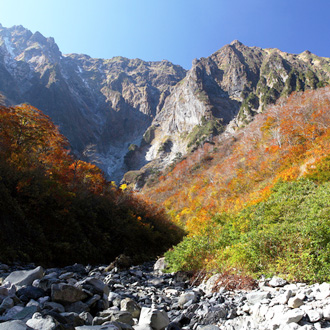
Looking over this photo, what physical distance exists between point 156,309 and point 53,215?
760 cm

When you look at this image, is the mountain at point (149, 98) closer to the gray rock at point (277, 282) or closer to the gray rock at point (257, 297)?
the gray rock at point (277, 282)

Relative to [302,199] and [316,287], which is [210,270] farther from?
[302,199]

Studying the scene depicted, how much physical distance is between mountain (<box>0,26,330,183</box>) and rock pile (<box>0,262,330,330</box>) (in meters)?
74.3

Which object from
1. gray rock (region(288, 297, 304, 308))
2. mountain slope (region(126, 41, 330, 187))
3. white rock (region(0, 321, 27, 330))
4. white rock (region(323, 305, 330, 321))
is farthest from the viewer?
mountain slope (region(126, 41, 330, 187))

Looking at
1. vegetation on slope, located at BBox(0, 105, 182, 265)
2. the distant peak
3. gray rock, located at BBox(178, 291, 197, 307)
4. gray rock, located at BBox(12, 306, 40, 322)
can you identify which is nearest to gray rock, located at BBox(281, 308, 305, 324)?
gray rock, located at BBox(178, 291, 197, 307)

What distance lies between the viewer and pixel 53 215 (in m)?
9.80

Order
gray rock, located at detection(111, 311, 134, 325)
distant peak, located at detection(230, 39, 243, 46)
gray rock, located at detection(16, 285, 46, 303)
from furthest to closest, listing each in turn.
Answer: distant peak, located at detection(230, 39, 243, 46)
gray rock, located at detection(16, 285, 46, 303)
gray rock, located at detection(111, 311, 134, 325)

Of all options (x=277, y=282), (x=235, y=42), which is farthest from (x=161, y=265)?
(x=235, y=42)

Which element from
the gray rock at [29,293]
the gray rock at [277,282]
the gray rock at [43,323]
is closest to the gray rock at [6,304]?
the gray rock at [29,293]

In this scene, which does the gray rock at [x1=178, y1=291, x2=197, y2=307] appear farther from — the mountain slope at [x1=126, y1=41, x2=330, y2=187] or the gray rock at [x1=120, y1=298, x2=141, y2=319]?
the mountain slope at [x1=126, y1=41, x2=330, y2=187]

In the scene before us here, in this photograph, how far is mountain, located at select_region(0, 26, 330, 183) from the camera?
92.3 meters

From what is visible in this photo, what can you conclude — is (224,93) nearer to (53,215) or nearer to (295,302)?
(53,215)

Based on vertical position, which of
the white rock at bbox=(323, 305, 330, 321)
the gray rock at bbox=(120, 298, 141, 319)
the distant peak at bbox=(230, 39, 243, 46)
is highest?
the distant peak at bbox=(230, 39, 243, 46)

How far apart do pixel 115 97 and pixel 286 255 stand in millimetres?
159784
